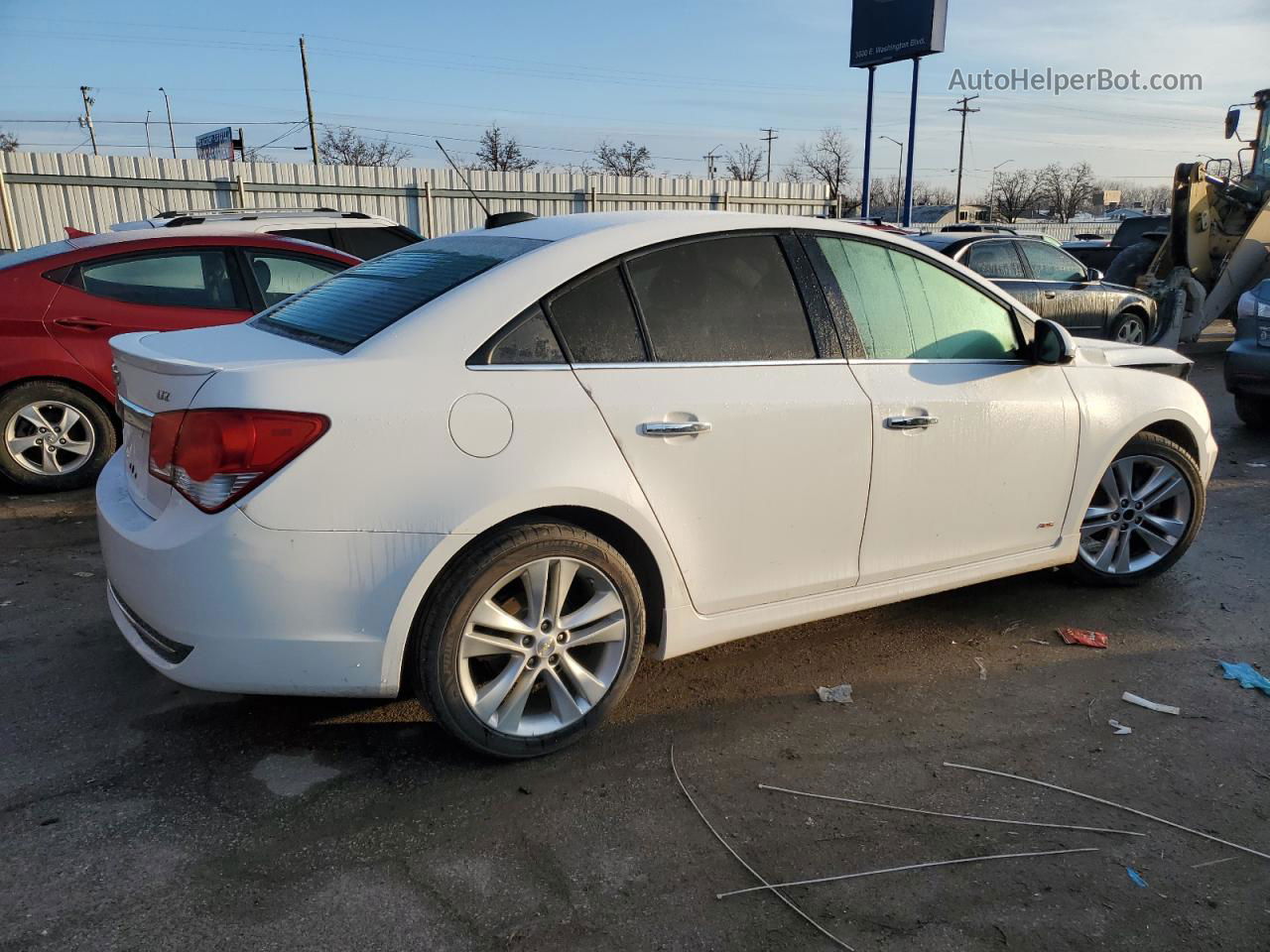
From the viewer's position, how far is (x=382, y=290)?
3277 millimetres

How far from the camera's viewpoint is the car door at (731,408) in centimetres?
304

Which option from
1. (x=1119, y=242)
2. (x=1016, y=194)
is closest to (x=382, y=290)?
(x=1119, y=242)

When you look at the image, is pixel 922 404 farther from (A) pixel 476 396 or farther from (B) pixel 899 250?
(A) pixel 476 396

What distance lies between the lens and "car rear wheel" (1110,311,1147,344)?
11.8m

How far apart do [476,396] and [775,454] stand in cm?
105

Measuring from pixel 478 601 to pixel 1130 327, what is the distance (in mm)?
11571

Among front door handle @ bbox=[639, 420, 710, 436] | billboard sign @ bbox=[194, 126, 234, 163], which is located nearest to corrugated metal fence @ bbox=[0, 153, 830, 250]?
billboard sign @ bbox=[194, 126, 234, 163]

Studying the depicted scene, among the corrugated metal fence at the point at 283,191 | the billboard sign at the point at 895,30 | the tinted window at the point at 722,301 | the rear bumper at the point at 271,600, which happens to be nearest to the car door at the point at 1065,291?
the corrugated metal fence at the point at 283,191

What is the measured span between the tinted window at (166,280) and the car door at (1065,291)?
8.52 m

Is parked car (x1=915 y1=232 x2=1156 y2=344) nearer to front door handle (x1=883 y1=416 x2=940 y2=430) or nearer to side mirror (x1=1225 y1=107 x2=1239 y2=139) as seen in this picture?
side mirror (x1=1225 y1=107 x2=1239 y2=139)

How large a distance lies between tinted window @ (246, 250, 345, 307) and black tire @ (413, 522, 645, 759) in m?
4.33

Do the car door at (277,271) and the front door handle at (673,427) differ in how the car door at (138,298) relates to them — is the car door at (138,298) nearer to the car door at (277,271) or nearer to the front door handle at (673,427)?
the car door at (277,271)

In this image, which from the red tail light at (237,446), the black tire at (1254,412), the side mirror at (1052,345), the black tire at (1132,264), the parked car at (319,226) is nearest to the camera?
the red tail light at (237,446)

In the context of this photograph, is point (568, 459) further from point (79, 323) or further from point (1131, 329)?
point (1131, 329)
